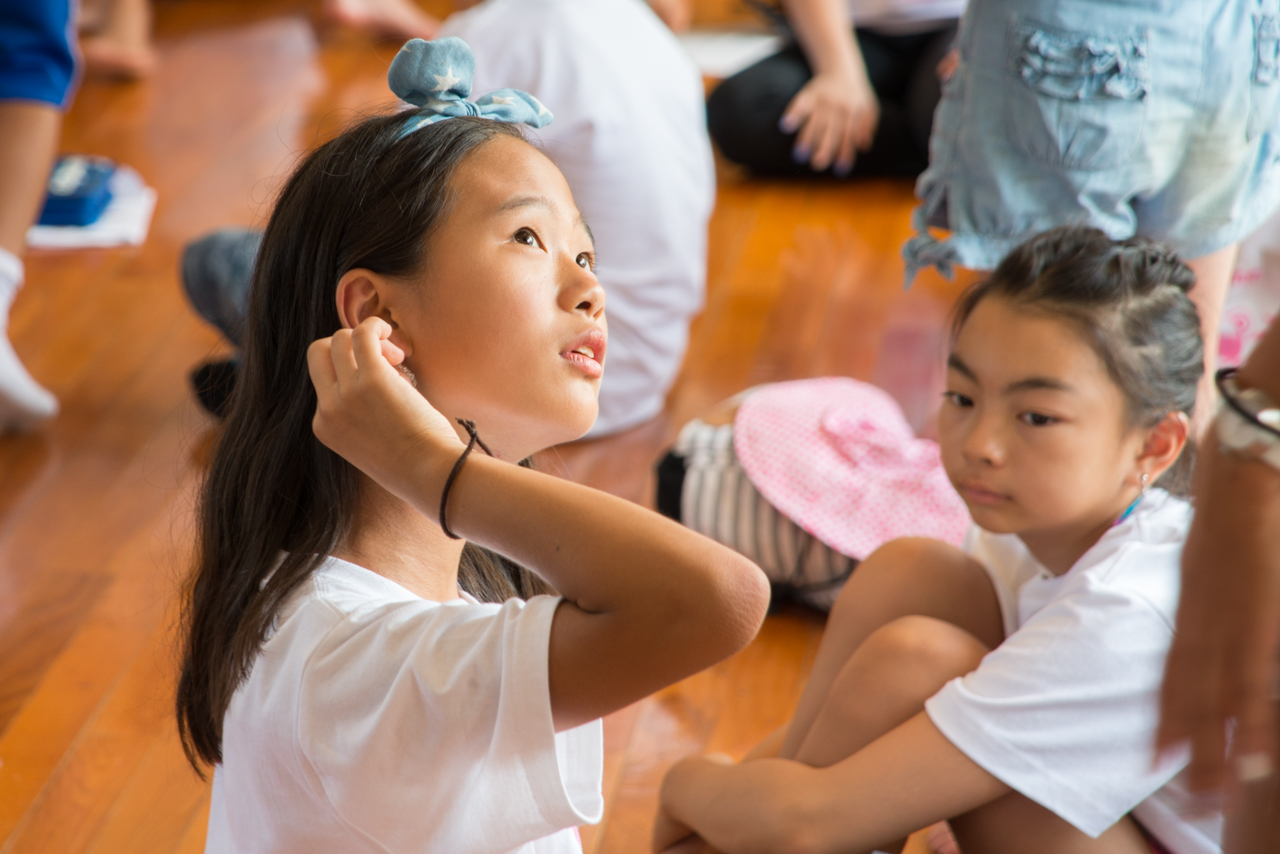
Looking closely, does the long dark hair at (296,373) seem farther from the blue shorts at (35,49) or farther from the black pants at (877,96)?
the black pants at (877,96)

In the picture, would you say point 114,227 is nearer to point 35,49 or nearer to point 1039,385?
point 35,49

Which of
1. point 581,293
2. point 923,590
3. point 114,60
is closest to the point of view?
point 581,293

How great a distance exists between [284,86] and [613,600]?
114 inches

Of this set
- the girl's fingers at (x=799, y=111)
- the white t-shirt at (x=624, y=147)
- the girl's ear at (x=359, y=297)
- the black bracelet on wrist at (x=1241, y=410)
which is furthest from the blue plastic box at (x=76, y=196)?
the black bracelet on wrist at (x=1241, y=410)

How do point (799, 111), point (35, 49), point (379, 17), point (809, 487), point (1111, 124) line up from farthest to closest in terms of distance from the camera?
point (379, 17)
point (799, 111)
point (35, 49)
point (809, 487)
point (1111, 124)

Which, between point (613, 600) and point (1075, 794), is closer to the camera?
point (613, 600)

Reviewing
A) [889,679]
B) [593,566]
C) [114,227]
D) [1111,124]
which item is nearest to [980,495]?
[889,679]

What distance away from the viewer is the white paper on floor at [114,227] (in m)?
2.61

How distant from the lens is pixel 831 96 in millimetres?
2516

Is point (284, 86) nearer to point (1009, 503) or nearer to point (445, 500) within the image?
point (1009, 503)

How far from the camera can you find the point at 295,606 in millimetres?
847

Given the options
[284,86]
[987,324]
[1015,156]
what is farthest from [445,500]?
[284,86]

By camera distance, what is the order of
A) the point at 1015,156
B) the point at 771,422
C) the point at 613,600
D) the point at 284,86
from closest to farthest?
1. the point at 613,600
2. the point at 1015,156
3. the point at 771,422
4. the point at 284,86

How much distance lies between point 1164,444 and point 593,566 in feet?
2.43
